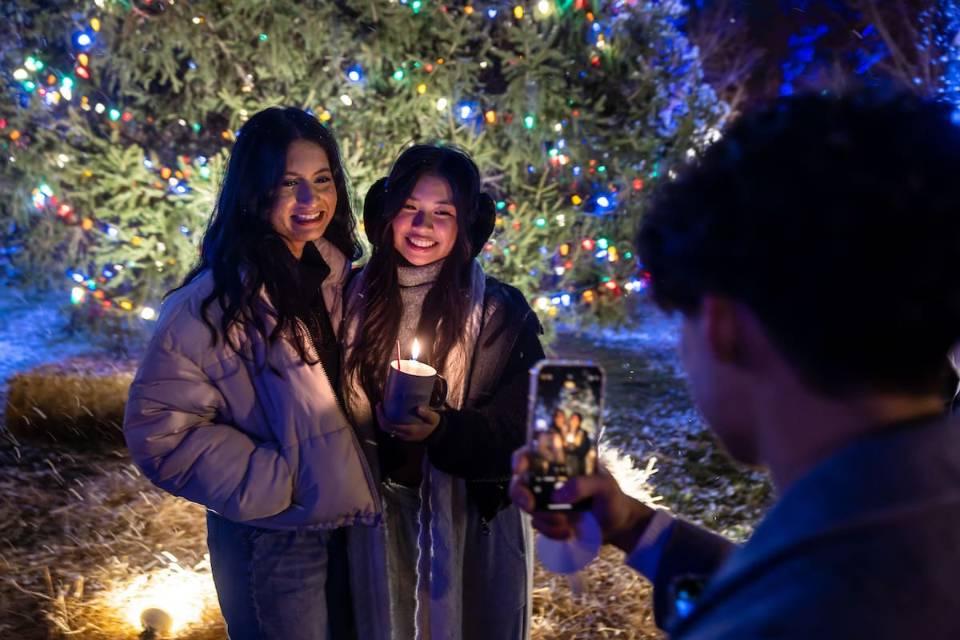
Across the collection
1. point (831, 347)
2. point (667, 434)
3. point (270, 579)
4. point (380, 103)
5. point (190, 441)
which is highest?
point (380, 103)

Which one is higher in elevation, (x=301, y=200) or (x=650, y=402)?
(x=301, y=200)

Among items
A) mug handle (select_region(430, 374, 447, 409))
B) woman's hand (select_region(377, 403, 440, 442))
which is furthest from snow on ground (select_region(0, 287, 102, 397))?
woman's hand (select_region(377, 403, 440, 442))

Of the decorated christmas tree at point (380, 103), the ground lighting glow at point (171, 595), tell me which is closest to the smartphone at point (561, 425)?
the ground lighting glow at point (171, 595)

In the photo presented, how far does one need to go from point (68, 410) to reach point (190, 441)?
4.94 meters

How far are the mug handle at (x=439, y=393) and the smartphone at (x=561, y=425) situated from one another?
876 mm

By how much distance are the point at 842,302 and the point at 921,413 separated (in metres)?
0.15

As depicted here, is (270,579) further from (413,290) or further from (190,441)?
(413,290)

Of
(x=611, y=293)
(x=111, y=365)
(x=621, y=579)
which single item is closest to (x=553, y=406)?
(x=621, y=579)

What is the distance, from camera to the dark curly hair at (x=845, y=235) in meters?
0.76

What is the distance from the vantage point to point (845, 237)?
0.76 metres

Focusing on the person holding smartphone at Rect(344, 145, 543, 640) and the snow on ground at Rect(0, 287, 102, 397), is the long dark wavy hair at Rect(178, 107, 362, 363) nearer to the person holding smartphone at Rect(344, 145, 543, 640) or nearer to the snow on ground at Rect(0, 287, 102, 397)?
the person holding smartphone at Rect(344, 145, 543, 640)

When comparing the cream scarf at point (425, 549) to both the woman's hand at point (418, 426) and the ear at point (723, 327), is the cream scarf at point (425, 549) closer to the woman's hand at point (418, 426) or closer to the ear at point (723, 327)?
the woman's hand at point (418, 426)

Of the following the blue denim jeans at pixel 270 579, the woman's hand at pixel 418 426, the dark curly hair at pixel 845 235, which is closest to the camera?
the dark curly hair at pixel 845 235

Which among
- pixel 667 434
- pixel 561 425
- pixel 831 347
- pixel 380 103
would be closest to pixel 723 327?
pixel 831 347
